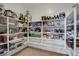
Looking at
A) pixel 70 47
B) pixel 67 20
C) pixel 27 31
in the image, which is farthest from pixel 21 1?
pixel 70 47

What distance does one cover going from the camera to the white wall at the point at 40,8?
3.90ft

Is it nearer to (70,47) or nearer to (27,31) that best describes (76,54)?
(70,47)

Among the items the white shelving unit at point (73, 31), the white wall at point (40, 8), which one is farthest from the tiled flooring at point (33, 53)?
the white wall at point (40, 8)

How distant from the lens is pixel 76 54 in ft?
3.90

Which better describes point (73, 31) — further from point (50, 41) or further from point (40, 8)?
point (40, 8)

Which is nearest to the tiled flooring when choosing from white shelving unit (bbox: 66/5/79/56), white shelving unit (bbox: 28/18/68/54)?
white shelving unit (bbox: 28/18/68/54)

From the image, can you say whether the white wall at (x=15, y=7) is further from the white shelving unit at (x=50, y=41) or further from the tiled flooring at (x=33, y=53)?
the tiled flooring at (x=33, y=53)

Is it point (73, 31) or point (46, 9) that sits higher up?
point (46, 9)

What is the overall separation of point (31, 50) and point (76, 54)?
0.52 metres

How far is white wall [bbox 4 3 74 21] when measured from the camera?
119 centimetres

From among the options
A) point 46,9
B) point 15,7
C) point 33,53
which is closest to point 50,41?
point 33,53

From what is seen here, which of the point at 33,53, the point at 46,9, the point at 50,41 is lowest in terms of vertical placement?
the point at 33,53

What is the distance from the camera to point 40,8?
3.97 feet

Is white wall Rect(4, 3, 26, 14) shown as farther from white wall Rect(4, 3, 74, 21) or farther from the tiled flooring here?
the tiled flooring
